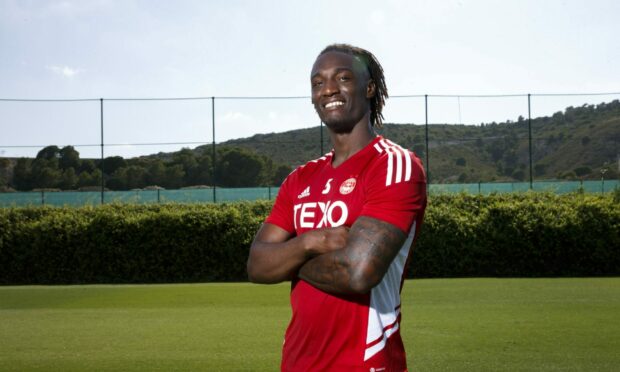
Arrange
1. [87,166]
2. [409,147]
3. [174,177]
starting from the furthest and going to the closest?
[174,177], [409,147], [87,166]

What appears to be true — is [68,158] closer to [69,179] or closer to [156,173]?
[69,179]

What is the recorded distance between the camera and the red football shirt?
305cm

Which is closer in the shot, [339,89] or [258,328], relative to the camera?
[339,89]

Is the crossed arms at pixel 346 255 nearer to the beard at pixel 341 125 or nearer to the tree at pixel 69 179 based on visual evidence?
the beard at pixel 341 125

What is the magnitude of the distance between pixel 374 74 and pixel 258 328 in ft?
25.8

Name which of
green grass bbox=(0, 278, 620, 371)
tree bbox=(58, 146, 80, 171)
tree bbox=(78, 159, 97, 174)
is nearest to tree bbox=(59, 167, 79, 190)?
tree bbox=(58, 146, 80, 171)

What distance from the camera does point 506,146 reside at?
41938 mm

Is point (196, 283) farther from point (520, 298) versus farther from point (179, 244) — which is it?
point (520, 298)

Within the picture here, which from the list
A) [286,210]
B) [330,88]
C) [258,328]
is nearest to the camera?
[330,88]

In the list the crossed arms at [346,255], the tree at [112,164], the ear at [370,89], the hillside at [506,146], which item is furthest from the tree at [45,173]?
the crossed arms at [346,255]

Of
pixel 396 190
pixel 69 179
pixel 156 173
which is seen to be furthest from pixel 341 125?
pixel 156 173

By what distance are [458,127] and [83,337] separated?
2707cm

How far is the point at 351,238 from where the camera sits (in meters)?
3.02

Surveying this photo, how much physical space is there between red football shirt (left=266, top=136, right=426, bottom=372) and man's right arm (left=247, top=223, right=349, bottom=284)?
88 millimetres
